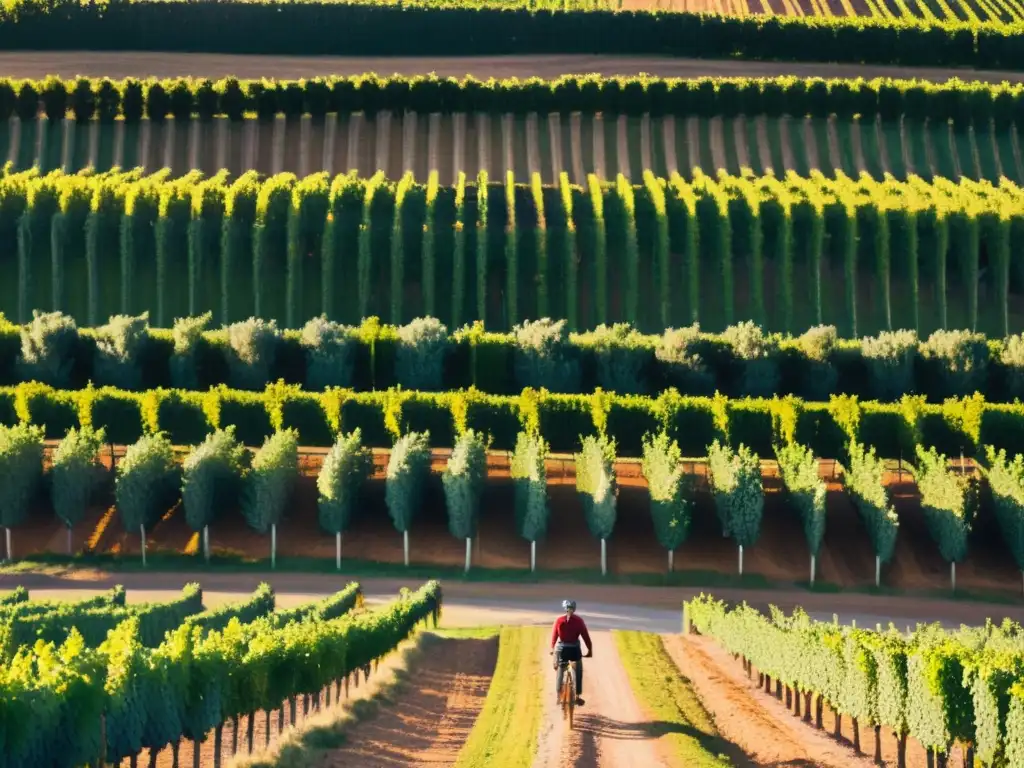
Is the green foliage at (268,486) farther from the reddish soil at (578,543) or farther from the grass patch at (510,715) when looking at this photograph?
the grass patch at (510,715)

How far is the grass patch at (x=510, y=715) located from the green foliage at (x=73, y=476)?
22.1m

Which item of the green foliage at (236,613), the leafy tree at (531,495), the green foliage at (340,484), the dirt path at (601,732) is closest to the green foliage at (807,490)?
the leafy tree at (531,495)

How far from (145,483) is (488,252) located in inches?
1435

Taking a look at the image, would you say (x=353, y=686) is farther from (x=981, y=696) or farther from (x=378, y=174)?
(x=378, y=174)

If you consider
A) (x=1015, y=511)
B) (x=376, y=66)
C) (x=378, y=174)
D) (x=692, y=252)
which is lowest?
(x=1015, y=511)

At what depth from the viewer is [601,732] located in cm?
3291

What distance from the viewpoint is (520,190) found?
316 feet

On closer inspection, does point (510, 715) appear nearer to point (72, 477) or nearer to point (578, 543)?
point (578, 543)

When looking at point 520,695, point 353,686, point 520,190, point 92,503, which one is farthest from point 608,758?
point 520,190

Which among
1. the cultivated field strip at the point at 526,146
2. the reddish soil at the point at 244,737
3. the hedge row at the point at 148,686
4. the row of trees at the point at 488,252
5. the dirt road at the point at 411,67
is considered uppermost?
the dirt road at the point at 411,67

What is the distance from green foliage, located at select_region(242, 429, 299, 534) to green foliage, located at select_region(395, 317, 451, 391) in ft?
40.3

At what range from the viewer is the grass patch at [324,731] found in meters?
30.7

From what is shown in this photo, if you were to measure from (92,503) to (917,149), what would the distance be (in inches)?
2656

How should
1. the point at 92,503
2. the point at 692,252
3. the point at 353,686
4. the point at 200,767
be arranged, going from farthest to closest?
the point at 692,252
the point at 92,503
the point at 353,686
the point at 200,767
